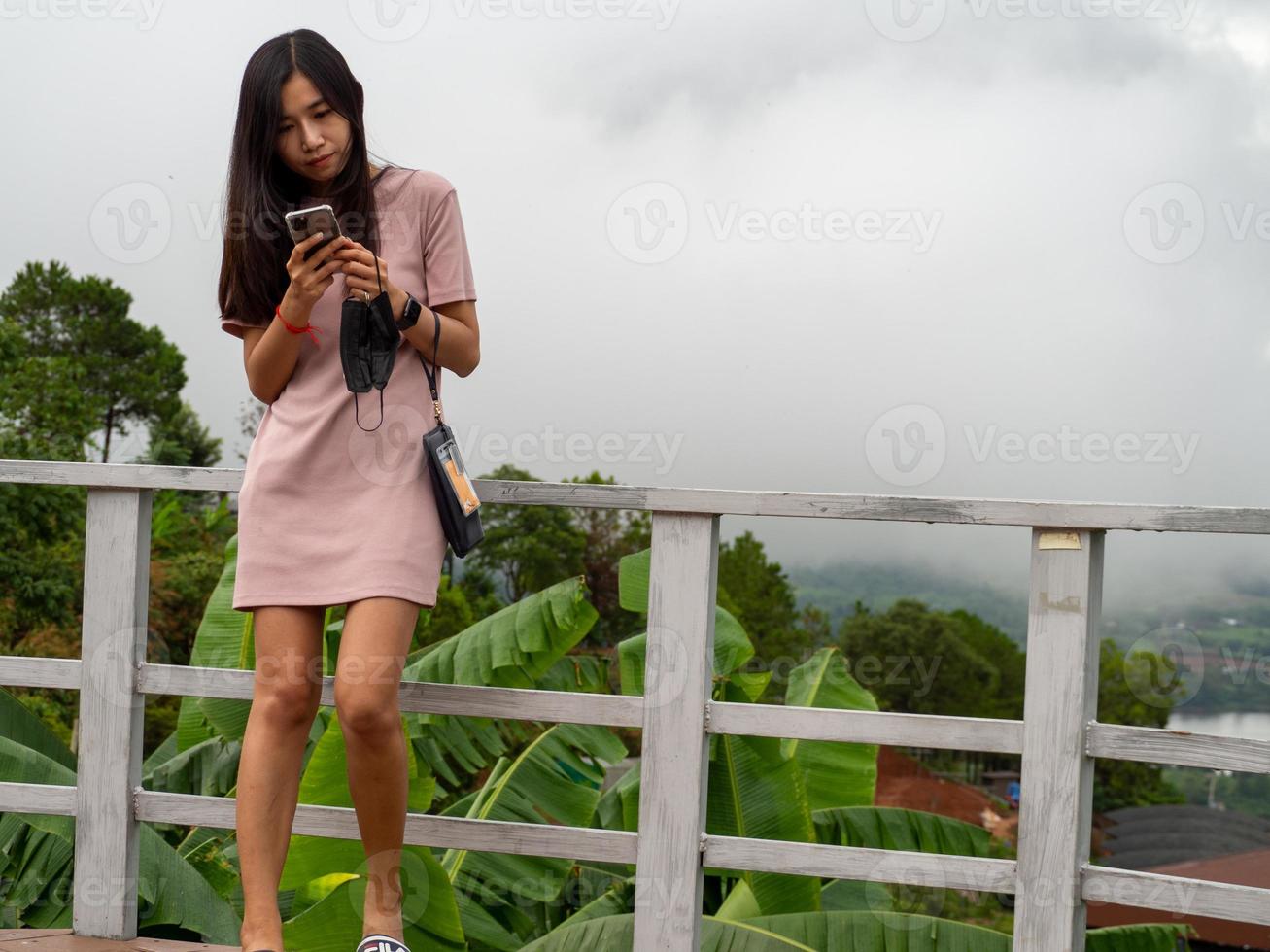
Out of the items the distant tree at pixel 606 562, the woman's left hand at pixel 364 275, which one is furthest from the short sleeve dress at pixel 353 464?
the distant tree at pixel 606 562

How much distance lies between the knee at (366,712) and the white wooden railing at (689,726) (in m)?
0.36

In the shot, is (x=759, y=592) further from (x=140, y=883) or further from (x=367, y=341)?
(x=367, y=341)

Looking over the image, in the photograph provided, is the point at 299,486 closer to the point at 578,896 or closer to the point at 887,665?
the point at 887,665

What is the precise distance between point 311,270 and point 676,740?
1096mm

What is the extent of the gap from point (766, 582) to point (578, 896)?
22979 millimetres

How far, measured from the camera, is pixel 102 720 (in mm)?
2637

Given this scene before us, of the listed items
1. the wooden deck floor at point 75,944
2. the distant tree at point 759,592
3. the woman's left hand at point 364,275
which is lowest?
the distant tree at point 759,592

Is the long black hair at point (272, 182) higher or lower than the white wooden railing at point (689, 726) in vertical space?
higher

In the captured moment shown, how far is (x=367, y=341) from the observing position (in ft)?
7.02

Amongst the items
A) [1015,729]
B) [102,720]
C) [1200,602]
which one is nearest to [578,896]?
[102,720]

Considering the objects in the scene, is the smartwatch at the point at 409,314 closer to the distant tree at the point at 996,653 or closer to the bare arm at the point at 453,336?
the bare arm at the point at 453,336

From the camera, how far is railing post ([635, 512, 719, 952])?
239 centimetres

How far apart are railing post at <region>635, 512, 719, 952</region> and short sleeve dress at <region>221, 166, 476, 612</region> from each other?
47cm

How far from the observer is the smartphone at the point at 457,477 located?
2.20 meters
